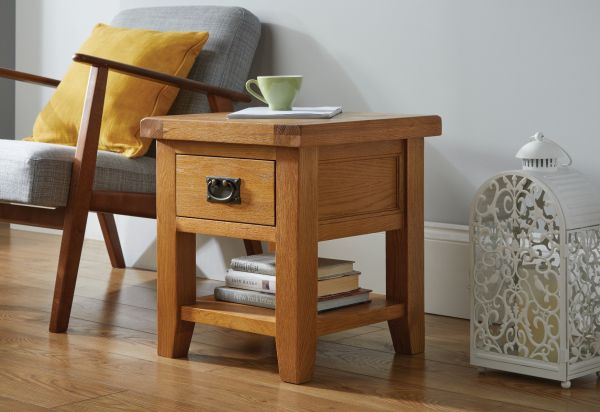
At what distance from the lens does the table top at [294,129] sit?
5.44 feet

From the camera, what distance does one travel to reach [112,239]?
279cm

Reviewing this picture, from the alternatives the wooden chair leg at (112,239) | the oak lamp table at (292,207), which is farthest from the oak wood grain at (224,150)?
the wooden chair leg at (112,239)

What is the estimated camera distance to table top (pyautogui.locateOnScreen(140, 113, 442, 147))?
1659 millimetres

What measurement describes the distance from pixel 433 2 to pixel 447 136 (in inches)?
11.6

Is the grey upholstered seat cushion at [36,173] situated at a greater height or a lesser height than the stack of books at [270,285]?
greater

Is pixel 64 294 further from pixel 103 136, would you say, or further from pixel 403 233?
pixel 403 233

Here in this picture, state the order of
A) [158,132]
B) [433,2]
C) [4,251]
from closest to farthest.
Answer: [158,132]
[433,2]
[4,251]

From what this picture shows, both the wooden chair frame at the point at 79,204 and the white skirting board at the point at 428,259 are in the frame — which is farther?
the white skirting board at the point at 428,259

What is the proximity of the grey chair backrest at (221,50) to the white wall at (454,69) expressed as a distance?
91 mm

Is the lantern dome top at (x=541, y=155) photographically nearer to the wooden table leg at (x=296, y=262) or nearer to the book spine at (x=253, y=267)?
the wooden table leg at (x=296, y=262)

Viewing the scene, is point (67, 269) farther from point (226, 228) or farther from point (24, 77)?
point (24, 77)

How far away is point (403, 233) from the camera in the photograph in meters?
1.89

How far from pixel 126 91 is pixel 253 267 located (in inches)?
27.6

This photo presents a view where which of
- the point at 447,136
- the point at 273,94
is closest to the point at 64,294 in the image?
the point at 273,94
